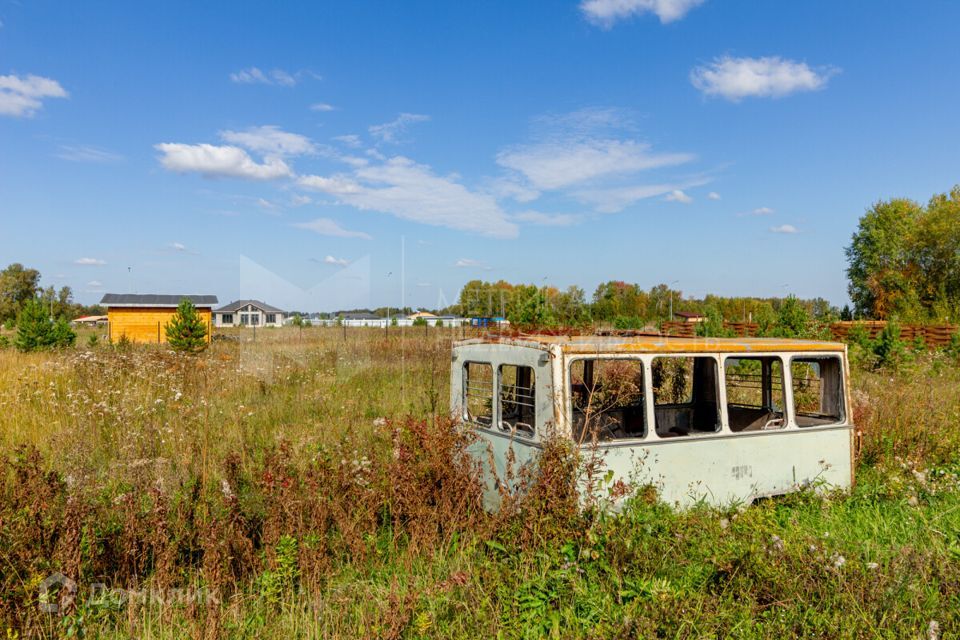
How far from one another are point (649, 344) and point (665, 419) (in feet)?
7.63

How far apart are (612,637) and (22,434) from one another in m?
8.83

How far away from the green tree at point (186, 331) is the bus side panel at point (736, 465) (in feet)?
67.2

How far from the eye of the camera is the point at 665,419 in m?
7.53

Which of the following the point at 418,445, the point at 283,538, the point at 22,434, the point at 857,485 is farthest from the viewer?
the point at 22,434

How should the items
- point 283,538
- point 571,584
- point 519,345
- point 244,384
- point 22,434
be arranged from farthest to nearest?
point 244,384
point 22,434
point 519,345
point 283,538
point 571,584

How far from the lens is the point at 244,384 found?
12359mm

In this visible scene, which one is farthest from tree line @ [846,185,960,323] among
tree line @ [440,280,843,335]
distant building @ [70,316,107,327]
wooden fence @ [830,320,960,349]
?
distant building @ [70,316,107,327]

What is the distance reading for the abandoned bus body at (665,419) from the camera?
5.30m

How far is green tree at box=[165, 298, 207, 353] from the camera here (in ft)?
73.0

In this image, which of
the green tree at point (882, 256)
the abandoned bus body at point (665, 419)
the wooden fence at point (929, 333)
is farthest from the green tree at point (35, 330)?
the green tree at point (882, 256)

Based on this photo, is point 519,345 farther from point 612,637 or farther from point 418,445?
point 612,637

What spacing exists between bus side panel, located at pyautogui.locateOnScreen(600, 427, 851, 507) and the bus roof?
87 centimetres

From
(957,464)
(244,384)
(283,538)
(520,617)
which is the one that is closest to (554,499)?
(520,617)

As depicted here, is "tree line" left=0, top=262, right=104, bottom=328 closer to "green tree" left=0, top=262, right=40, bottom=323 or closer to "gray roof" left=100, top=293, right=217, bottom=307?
"green tree" left=0, top=262, right=40, bottom=323
